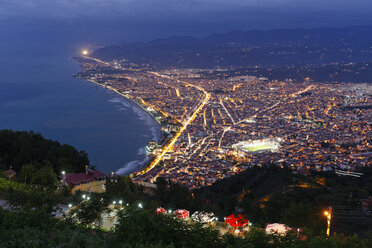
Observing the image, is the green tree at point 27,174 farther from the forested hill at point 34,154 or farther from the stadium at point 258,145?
the stadium at point 258,145

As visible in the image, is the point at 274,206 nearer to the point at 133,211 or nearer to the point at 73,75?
the point at 133,211

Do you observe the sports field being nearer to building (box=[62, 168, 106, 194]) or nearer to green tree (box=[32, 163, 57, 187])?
building (box=[62, 168, 106, 194])

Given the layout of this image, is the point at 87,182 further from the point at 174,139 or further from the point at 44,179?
the point at 174,139

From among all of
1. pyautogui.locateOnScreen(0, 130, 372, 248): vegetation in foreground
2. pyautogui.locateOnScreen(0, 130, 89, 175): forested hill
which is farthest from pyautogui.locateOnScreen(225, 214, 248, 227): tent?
pyautogui.locateOnScreen(0, 130, 89, 175): forested hill

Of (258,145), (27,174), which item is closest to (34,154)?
(27,174)

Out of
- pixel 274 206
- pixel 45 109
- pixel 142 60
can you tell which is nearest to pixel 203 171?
pixel 274 206
